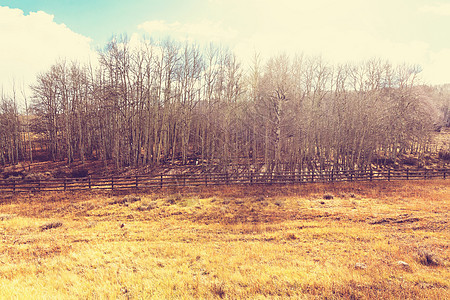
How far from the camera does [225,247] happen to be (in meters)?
7.89

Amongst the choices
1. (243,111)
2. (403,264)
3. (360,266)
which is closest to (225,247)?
(360,266)

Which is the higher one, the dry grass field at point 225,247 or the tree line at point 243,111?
the tree line at point 243,111

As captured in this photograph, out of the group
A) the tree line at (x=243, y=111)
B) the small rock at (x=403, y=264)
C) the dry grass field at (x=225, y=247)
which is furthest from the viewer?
the tree line at (x=243, y=111)

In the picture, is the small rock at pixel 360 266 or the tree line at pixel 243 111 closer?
the small rock at pixel 360 266

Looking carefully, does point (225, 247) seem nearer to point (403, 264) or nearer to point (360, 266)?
point (360, 266)

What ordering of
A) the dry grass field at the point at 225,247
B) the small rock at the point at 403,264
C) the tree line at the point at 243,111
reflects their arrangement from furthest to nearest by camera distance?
the tree line at the point at 243,111 < the small rock at the point at 403,264 < the dry grass field at the point at 225,247

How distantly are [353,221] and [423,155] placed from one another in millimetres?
39934

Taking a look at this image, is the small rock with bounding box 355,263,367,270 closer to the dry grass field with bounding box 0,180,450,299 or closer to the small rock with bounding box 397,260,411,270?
the dry grass field with bounding box 0,180,450,299

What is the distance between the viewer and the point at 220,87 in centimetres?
2712

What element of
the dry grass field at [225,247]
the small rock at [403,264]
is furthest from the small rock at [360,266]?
the small rock at [403,264]

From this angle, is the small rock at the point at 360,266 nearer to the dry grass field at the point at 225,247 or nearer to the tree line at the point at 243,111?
the dry grass field at the point at 225,247

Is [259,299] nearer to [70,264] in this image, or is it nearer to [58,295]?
[58,295]

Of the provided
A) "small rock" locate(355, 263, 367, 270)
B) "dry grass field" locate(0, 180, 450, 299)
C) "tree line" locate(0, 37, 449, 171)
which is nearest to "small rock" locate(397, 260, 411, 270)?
"dry grass field" locate(0, 180, 450, 299)

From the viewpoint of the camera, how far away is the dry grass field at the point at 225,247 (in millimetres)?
5148
